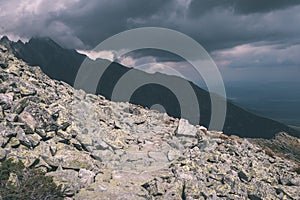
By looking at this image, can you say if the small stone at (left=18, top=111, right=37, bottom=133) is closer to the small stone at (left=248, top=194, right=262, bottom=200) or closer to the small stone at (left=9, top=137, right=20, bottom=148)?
the small stone at (left=9, top=137, right=20, bottom=148)

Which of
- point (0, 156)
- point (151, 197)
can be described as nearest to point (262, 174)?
point (151, 197)

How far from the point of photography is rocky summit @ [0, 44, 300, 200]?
37094mm

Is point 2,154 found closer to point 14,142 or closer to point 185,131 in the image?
point 14,142

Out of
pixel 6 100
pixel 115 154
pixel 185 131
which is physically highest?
pixel 6 100

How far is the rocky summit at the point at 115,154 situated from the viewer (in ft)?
122

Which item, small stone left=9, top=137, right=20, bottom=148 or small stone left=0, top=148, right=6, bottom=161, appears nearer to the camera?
small stone left=0, top=148, right=6, bottom=161

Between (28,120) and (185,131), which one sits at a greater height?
(185,131)

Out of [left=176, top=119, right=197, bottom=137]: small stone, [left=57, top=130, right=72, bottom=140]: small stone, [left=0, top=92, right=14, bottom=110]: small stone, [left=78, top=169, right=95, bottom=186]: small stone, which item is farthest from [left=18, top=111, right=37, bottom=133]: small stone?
[left=176, top=119, right=197, bottom=137]: small stone

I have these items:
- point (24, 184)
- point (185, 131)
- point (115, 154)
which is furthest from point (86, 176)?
point (185, 131)

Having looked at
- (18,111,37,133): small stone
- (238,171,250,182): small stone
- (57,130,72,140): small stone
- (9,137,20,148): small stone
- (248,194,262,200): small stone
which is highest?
(18,111,37,133): small stone

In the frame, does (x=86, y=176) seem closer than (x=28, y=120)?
Yes

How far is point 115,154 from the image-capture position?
1752 inches

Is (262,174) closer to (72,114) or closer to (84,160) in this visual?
(84,160)

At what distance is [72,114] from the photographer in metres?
50.6
